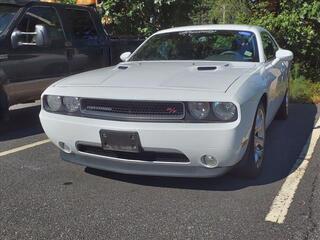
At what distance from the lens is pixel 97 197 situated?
4.29 metres

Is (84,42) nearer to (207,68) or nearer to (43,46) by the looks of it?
(43,46)

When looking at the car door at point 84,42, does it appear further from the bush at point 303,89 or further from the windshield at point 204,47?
the bush at point 303,89

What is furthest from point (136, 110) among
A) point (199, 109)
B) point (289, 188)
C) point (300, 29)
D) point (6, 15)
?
point (300, 29)

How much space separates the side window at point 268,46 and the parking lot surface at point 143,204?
3.94 feet

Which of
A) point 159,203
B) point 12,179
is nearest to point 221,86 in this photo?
point 159,203

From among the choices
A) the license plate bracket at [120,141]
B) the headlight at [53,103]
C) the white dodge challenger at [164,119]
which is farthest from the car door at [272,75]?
the headlight at [53,103]

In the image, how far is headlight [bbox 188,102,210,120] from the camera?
4.01 metres

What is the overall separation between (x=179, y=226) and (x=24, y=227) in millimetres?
1114

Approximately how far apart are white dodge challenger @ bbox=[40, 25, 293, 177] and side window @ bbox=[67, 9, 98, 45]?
278cm

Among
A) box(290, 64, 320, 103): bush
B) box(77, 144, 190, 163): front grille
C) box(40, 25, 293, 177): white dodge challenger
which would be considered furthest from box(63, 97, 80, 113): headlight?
box(290, 64, 320, 103): bush

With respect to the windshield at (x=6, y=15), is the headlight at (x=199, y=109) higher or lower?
lower

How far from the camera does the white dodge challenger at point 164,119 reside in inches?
157

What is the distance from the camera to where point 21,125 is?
7.29 m

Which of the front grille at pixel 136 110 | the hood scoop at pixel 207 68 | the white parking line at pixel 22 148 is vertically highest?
the hood scoop at pixel 207 68
